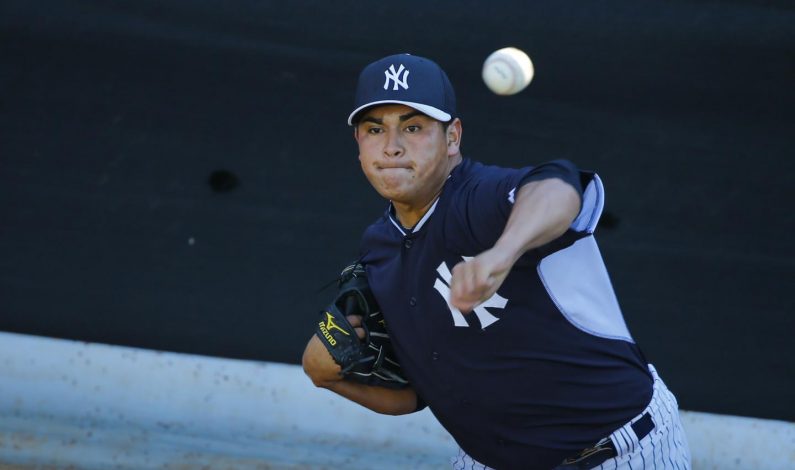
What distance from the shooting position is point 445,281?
2764mm

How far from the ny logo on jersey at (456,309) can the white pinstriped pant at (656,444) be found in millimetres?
438

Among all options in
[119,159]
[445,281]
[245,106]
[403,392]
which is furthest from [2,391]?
[445,281]

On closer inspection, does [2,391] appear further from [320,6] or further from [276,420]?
[320,6]

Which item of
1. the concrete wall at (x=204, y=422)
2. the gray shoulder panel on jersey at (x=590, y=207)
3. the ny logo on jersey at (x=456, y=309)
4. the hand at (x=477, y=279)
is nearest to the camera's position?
the hand at (x=477, y=279)

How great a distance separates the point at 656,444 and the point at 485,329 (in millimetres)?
535

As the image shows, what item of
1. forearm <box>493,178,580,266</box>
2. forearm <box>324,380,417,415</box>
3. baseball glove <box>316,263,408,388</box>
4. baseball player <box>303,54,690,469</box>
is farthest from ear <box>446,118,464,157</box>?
forearm <box>324,380,417,415</box>

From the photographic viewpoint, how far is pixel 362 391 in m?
3.13

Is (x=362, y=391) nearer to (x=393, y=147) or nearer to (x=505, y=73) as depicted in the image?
(x=393, y=147)

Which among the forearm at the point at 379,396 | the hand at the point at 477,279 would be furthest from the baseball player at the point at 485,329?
the hand at the point at 477,279

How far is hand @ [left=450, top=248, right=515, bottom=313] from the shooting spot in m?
2.11

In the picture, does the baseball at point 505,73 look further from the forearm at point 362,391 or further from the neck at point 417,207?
the forearm at point 362,391

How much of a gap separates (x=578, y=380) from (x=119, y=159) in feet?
8.44

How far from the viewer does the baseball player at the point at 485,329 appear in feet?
8.91

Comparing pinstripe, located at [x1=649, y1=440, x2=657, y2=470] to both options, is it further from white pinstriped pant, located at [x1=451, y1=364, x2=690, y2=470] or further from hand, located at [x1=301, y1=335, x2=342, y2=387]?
hand, located at [x1=301, y1=335, x2=342, y2=387]
